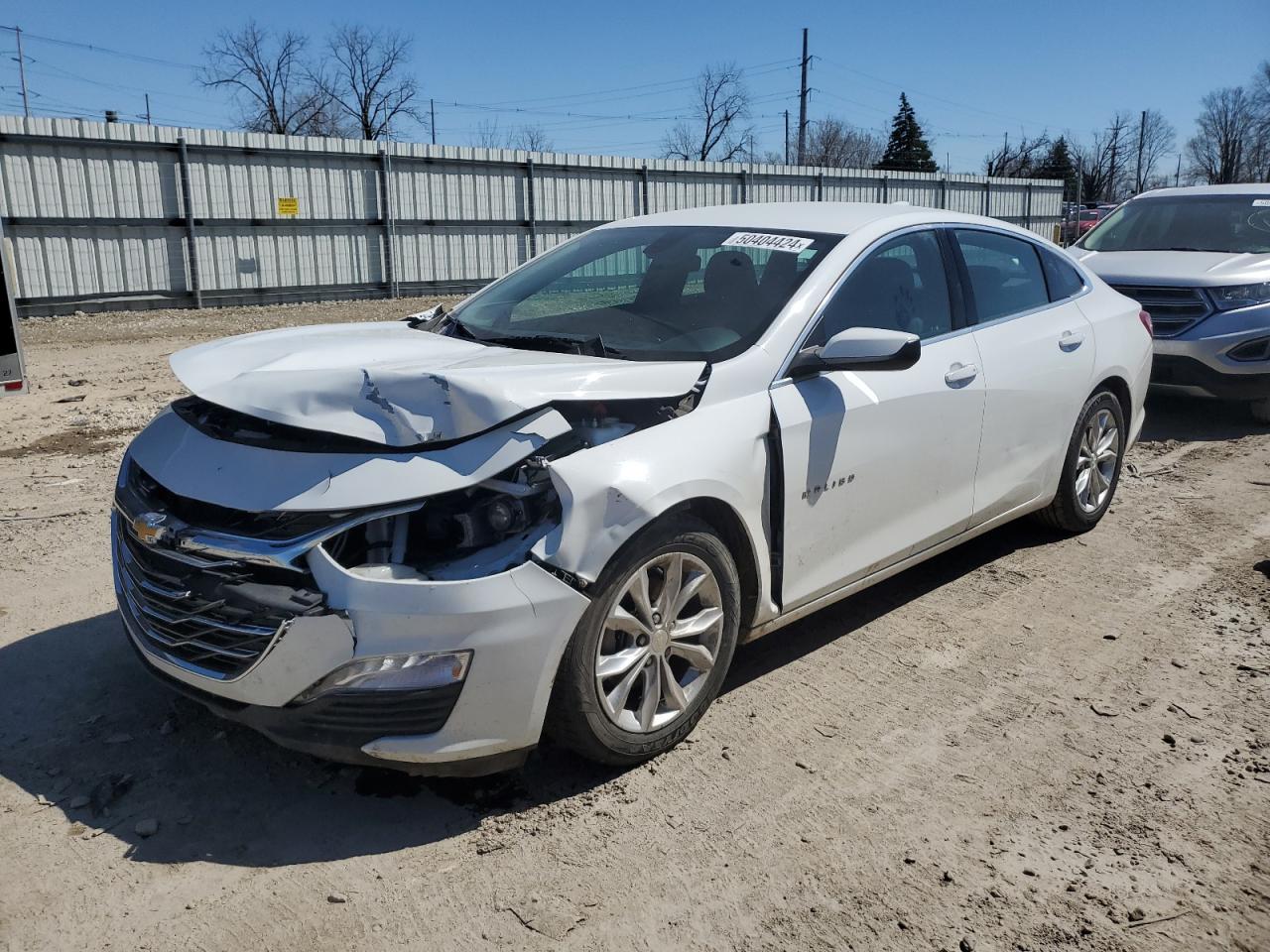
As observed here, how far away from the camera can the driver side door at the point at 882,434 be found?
3717 mm

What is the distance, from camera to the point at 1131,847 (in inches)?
116

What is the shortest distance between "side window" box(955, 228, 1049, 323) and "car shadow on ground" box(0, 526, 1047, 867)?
2154mm

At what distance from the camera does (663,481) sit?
10.4 ft

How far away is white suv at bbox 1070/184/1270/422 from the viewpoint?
26.8 ft

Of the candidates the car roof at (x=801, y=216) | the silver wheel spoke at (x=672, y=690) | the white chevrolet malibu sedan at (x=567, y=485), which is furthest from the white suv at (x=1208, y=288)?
the silver wheel spoke at (x=672, y=690)

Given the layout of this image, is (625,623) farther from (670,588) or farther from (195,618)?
(195,618)

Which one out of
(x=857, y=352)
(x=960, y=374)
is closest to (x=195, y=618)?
(x=857, y=352)

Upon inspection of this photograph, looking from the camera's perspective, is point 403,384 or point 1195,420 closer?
point 403,384

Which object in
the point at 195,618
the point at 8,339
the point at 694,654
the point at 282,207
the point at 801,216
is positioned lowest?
the point at 694,654

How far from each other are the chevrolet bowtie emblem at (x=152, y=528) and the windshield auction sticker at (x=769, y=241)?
2.39m

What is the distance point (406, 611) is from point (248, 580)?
0.47 m

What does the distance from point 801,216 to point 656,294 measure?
30.6 inches

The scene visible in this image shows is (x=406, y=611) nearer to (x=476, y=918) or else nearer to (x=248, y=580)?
(x=248, y=580)

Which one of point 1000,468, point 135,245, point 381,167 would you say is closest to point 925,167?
point 381,167
